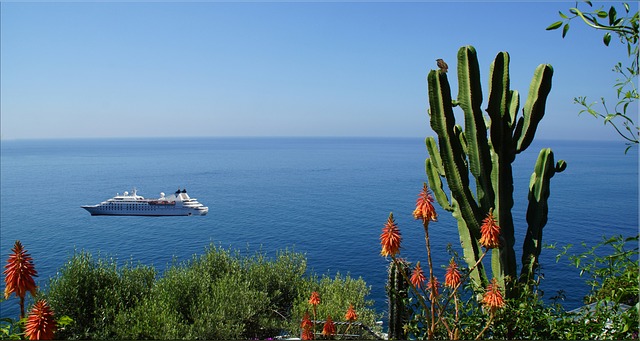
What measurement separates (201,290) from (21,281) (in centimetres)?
811

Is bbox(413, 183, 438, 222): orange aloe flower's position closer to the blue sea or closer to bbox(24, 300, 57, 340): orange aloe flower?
bbox(24, 300, 57, 340): orange aloe flower

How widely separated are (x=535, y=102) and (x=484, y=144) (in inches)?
28.4

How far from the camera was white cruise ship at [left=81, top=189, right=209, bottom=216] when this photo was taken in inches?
1543

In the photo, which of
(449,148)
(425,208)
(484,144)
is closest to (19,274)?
(425,208)

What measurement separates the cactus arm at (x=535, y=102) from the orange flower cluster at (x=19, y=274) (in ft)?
14.8

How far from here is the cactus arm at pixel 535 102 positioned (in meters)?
4.77

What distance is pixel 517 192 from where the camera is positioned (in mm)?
41625

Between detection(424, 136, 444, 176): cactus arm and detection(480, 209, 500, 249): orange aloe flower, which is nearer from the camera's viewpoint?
detection(480, 209, 500, 249): orange aloe flower

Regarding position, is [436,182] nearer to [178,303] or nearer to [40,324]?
[40,324]

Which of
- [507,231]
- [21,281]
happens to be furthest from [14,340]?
[507,231]

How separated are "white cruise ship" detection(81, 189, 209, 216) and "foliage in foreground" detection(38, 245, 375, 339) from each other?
98.5ft

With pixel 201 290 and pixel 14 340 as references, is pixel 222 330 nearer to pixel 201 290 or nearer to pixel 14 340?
pixel 201 290

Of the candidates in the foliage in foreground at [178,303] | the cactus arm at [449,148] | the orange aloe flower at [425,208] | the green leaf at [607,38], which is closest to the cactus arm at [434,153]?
the cactus arm at [449,148]

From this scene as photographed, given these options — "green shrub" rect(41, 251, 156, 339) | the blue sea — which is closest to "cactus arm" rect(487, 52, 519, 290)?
"green shrub" rect(41, 251, 156, 339)
